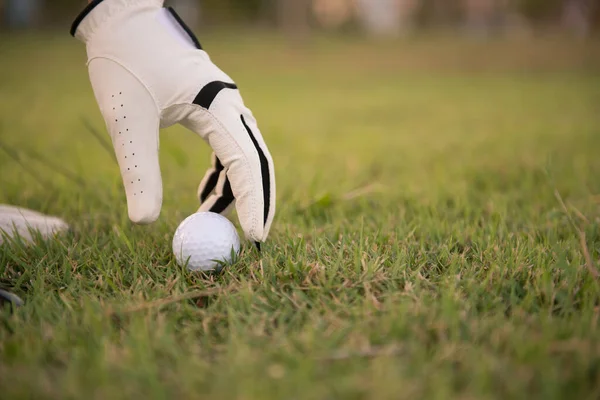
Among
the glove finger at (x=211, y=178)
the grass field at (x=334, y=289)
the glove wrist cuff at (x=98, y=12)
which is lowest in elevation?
the grass field at (x=334, y=289)

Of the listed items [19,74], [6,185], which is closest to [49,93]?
[19,74]

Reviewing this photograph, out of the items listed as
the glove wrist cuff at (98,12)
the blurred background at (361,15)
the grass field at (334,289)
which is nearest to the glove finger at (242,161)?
the grass field at (334,289)

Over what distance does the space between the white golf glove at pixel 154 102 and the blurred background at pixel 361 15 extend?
20148 millimetres

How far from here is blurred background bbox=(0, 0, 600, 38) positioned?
76.2 feet

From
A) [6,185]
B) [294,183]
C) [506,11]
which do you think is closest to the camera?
[6,185]

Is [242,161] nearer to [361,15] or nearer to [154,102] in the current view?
[154,102]

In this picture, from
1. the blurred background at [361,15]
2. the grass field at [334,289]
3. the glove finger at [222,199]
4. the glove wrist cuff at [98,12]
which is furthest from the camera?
the blurred background at [361,15]

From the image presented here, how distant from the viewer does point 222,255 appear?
1835mm

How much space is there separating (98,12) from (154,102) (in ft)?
1.25

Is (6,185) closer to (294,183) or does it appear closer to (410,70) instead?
(294,183)

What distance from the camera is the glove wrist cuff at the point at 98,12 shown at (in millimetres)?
1907

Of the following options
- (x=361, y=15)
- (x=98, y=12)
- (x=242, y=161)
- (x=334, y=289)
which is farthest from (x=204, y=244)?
(x=361, y=15)

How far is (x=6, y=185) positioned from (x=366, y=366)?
262 cm

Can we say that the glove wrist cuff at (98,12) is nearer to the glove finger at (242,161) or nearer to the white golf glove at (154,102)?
the white golf glove at (154,102)
